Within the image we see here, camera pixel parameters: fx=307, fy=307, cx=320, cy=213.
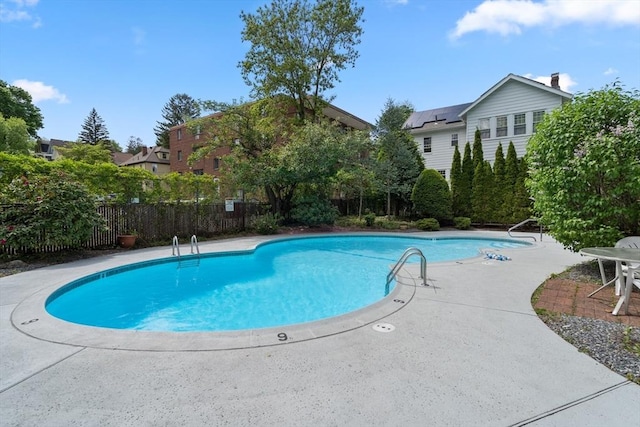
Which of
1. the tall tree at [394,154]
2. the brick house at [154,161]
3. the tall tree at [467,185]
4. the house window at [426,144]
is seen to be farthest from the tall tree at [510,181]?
the brick house at [154,161]

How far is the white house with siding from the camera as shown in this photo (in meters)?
16.7

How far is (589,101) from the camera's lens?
235 inches

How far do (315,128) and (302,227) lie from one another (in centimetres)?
489

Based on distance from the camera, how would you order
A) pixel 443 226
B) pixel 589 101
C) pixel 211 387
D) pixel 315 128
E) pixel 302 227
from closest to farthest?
pixel 211 387, pixel 589 101, pixel 315 128, pixel 302 227, pixel 443 226

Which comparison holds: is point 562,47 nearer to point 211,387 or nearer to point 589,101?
point 589,101

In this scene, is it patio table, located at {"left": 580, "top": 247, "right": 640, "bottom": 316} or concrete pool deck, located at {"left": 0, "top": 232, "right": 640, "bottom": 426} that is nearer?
concrete pool deck, located at {"left": 0, "top": 232, "right": 640, "bottom": 426}

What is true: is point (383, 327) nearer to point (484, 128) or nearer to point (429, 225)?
point (429, 225)

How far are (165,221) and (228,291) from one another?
622 centimetres

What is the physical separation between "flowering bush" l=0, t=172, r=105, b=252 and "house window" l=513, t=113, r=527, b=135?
66.0 feet

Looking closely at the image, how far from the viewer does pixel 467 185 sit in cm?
1750

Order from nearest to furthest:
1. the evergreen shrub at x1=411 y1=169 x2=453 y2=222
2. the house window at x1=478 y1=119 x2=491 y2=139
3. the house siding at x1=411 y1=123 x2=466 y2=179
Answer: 1. the evergreen shrub at x1=411 y1=169 x2=453 y2=222
2. the house window at x1=478 y1=119 x2=491 y2=139
3. the house siding at x1=411 y1=123 x2=466 y2=179

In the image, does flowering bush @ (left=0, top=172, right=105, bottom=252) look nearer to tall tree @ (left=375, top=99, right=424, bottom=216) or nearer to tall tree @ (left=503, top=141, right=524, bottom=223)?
tall tree @ (left=375, top=99, right=424, bottom=216)

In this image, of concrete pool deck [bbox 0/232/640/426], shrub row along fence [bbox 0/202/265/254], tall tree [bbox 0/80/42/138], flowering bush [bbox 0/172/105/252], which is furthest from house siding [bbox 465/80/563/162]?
tall tree [bbox 0/80/42/138]

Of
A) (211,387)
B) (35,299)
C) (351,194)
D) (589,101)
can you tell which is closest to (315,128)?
(351,194)
